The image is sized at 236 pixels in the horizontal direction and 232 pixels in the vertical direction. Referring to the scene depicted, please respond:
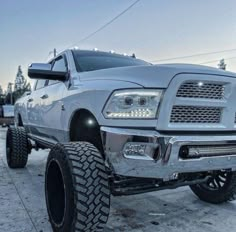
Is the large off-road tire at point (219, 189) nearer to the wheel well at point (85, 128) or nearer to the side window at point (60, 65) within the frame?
the wheel well at point (85, 128)

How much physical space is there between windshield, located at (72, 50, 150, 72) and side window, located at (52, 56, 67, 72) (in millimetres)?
226

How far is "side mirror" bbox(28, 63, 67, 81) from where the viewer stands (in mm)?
3514

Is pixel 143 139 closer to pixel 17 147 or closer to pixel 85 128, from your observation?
pixel 85 128

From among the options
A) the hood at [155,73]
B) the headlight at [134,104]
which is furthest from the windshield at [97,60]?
the headlight at [134,104]

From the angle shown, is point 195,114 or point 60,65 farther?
point 60,65

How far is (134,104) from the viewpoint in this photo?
8.70 feet

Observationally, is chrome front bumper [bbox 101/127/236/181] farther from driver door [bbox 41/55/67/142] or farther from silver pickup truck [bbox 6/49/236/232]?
driver door [bbox 41/55/67/142]

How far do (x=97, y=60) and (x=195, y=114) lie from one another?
6.35 ft

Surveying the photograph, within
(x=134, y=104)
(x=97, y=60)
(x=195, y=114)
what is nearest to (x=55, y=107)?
(x=97, y=60)

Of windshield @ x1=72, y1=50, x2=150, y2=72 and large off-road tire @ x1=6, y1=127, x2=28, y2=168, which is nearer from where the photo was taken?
windshield @ x1=72, y1=50, x2=150, y2=72

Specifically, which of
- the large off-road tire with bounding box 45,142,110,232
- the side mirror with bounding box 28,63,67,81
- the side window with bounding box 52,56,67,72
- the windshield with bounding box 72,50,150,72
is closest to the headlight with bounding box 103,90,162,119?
the large off-road tire with bounding box 45,142,110,232

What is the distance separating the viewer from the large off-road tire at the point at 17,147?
583 cm

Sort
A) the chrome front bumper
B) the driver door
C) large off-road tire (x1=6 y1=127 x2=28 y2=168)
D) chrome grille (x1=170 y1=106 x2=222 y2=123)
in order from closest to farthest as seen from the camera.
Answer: the chrome front bumper
chrome grille (x1=170 y1=106 x2=222 y2=123)
the driver door
large off-road tire (x1=6 y1=127 x2=28 y2=168)

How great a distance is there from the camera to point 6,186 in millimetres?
4863
